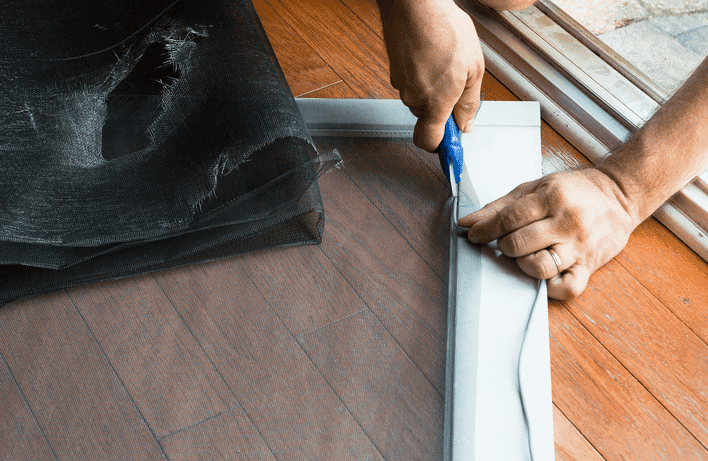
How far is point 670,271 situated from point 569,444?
0.41 meters

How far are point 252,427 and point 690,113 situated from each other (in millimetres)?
895

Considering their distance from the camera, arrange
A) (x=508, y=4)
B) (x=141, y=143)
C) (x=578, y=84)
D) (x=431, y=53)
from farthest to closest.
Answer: (x=508, y=4) < (x=578, y=84) < (x=141, y=143) < (x=431, y=53)

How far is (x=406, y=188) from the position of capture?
1091 millimetres

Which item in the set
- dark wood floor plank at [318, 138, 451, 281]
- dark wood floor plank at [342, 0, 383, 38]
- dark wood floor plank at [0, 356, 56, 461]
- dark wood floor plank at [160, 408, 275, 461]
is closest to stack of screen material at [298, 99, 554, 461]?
dark wood floor plank at [318, 138, 451, 281]

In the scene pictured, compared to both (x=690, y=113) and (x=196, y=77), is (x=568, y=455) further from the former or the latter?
(x=196, y=77)

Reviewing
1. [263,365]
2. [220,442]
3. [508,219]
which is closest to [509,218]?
[508,219]

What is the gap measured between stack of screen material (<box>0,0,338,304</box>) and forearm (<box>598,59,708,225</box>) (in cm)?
53

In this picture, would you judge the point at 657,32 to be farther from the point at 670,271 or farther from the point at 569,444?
the point at 569,444

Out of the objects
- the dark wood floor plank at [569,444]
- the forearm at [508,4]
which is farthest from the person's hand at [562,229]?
the forearm at [508,4]

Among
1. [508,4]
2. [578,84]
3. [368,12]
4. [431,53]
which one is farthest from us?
[368,12]

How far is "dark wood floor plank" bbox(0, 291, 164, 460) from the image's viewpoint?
792 millimetres

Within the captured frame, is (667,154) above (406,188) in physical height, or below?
above

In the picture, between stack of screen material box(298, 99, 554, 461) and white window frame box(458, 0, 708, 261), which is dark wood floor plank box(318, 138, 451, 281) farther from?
white window frame box(458, 0, 708, 261)

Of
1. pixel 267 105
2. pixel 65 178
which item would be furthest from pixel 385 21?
pixel 65 178
